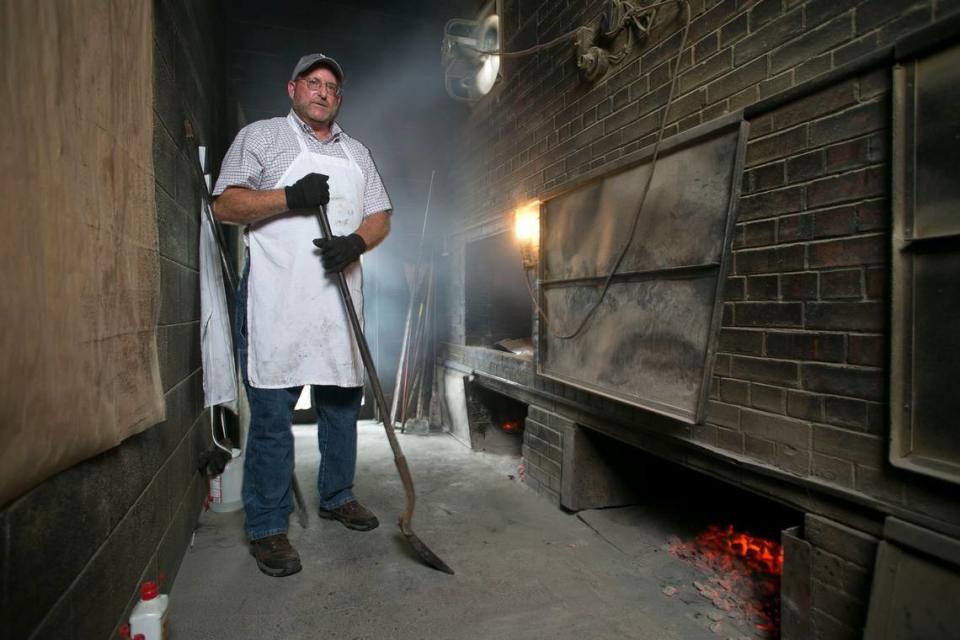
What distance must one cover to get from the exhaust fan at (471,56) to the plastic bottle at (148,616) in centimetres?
423

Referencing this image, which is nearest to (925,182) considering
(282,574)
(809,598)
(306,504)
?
(809,598)

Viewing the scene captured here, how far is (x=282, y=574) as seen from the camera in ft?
7.33

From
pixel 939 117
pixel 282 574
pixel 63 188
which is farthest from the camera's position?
pixel 282 574

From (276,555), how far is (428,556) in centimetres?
67

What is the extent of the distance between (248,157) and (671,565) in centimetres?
274

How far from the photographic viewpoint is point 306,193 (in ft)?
7.46

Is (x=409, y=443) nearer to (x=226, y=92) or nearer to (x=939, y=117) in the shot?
(x=226, y=92)

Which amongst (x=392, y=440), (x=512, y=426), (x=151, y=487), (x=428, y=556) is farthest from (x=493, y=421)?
(x=151, y=487)

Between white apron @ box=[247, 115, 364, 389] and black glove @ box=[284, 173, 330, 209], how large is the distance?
0.15 metres

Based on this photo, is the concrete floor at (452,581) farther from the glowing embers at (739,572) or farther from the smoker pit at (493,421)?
the smoker pit at (493,421)

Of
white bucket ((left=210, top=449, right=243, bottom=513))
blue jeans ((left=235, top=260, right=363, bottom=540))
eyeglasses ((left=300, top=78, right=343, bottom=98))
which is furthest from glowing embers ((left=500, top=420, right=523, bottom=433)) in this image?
eyeglasses ((left=300, top=78, right=343, bottom=98))

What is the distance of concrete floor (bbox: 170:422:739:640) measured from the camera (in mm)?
1905

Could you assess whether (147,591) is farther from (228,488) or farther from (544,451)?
(544,451)

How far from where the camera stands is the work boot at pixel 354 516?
106 inches
